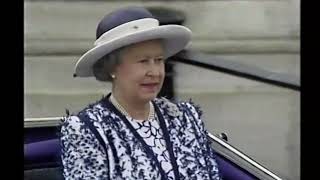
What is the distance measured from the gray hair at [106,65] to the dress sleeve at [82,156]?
187 mm

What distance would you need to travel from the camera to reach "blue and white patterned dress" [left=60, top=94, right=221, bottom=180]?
2.01 meters

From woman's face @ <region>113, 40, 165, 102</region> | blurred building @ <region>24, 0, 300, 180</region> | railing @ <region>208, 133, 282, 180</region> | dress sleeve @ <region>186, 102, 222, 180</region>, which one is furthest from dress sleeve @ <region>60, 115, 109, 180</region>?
blurred building @ <region>24, 0, 300, 180</region>

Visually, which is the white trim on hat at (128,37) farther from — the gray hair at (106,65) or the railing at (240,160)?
the railing at (240,160)

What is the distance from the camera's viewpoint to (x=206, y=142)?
2.23 metres

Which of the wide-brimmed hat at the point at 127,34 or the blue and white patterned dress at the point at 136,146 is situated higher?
the wide-brimmed hat at the point at 127,34

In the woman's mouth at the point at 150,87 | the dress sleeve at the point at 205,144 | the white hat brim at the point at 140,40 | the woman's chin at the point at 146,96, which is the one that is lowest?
the dress sleeve at the point at 205,144

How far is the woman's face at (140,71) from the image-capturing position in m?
2.10

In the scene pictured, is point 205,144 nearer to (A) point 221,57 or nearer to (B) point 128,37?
(B) point 128,37

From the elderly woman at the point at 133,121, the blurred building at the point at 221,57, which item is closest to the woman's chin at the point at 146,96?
the elderly woman at the point at 133,121

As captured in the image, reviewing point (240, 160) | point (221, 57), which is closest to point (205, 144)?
point (240, 160)

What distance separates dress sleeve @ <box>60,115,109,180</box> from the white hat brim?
0.61 feet

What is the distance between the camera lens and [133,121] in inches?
83.6
